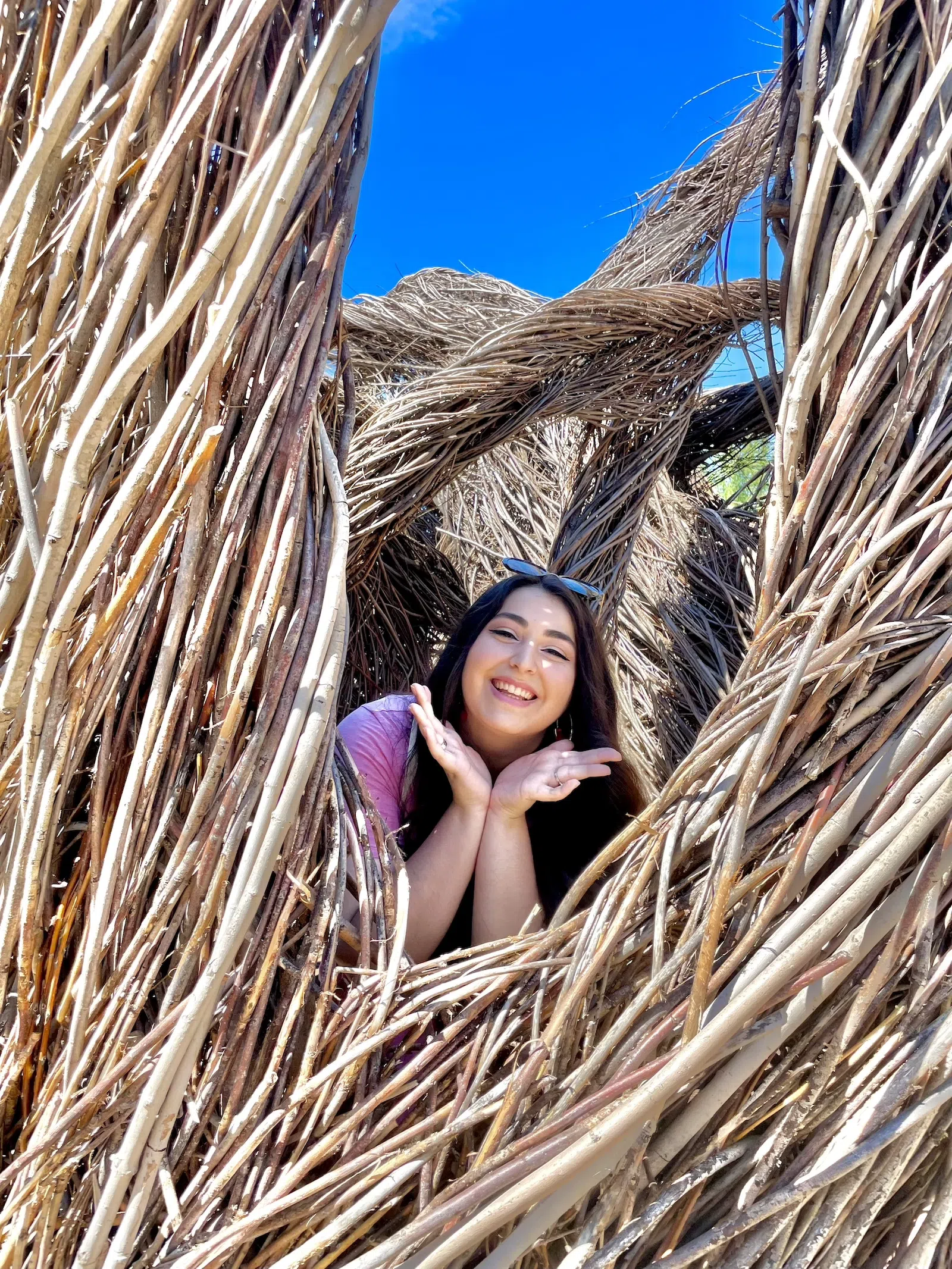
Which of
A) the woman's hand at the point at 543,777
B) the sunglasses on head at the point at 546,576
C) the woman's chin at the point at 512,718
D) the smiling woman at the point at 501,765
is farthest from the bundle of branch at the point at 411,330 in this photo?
the woman's hand at the point at 543,777

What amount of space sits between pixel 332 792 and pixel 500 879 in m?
0.40

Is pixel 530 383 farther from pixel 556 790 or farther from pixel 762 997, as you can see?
pixel 762 997

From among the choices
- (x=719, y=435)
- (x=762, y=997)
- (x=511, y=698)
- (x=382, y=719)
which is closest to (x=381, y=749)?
(x=382, y=719)

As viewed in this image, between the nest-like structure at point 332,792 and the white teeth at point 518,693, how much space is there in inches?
19.9

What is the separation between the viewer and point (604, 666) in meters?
1.14

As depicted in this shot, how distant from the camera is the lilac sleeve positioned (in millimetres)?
925

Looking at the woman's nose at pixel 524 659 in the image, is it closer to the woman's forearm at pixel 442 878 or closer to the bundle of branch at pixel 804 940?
the woman's forearm at pixel 442 878

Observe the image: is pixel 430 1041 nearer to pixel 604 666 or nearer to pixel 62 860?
pixel 62 860

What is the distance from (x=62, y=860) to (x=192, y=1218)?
0.18 meters

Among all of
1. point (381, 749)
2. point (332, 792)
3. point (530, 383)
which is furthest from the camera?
point (530, 383)

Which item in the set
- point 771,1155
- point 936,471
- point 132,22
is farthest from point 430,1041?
point 132,22

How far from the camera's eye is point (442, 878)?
2.77 ft

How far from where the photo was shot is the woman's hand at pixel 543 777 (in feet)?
2.44

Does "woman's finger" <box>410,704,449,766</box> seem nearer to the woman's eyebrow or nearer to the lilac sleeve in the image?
the lilac sleeve
